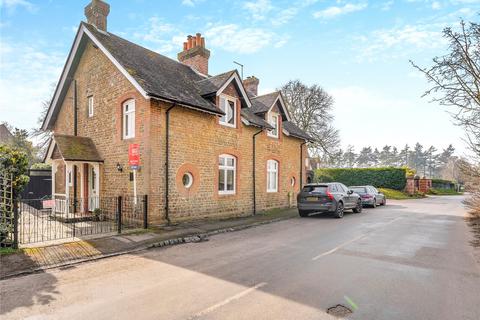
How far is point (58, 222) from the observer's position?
12.6 meters

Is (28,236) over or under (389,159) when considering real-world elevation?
under

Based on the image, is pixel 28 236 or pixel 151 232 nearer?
pixel 28 236

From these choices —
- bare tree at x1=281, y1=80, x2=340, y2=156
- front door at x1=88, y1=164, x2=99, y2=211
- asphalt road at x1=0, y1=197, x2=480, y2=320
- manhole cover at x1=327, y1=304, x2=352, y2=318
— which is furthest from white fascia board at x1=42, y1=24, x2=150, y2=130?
bare tree at x1=281, y1=80, x2=340, y2=156

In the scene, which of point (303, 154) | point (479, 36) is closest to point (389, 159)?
point (303, 154)

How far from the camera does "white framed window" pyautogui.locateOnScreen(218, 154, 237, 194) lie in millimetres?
14798

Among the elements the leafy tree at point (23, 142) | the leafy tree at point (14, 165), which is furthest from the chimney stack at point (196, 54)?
the leafy tree at point (23, 142)

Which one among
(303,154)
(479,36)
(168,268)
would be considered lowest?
(168,268)

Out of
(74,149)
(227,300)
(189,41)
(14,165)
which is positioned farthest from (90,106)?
(227,300)

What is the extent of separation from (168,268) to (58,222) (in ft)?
28.2

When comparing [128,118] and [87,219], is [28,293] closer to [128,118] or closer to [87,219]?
[87,219]

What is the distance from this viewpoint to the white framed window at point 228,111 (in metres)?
15.0

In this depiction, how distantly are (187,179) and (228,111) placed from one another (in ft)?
14.9

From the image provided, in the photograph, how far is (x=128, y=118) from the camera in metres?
12.9

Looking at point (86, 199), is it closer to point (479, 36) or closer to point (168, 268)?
point (168, 268)
